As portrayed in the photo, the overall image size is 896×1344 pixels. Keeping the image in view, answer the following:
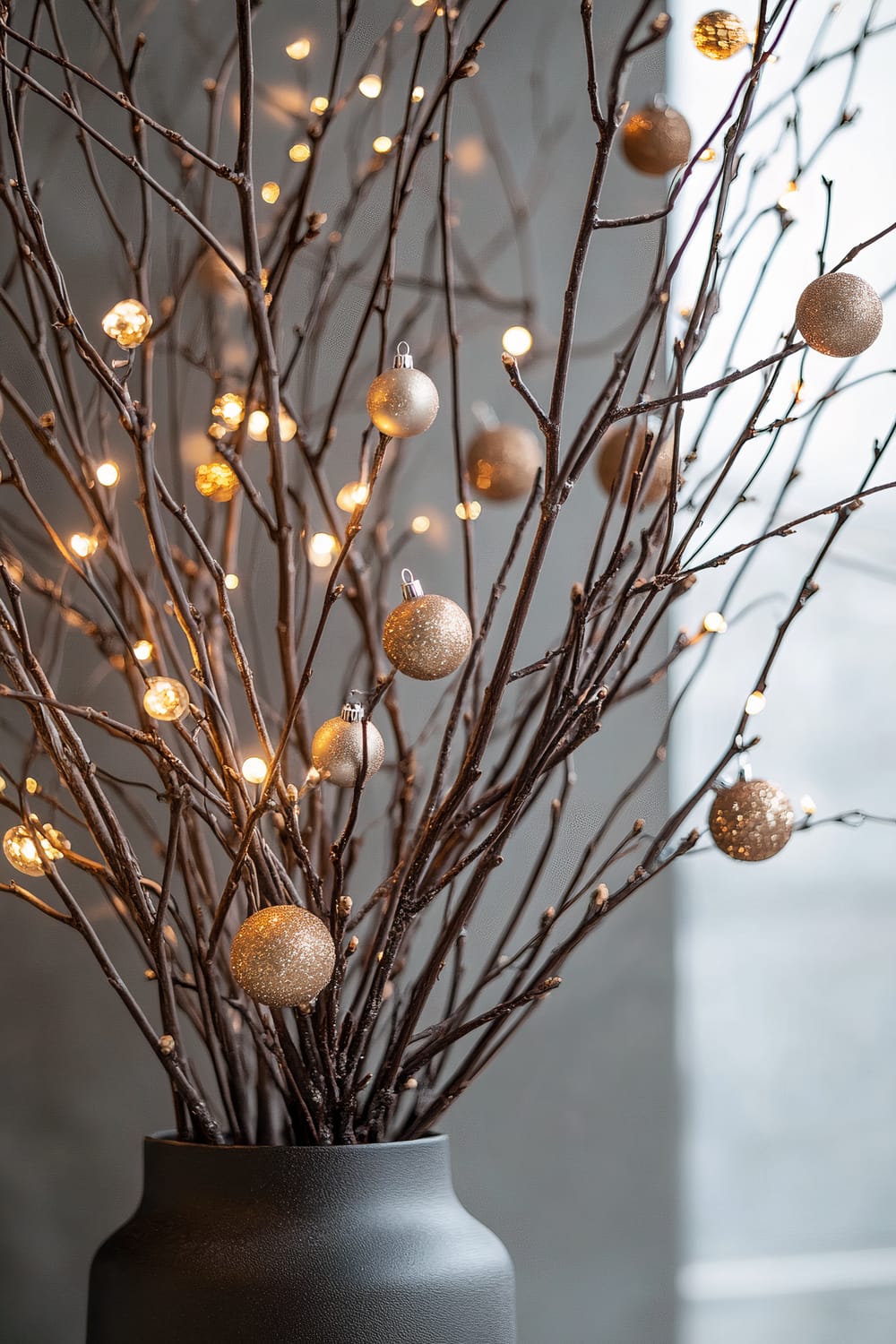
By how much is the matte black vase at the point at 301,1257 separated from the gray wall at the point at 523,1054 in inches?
14.8

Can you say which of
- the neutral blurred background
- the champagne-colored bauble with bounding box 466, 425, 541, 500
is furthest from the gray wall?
the champagne-colored bauble with bounding box 466, 425, 541, 500

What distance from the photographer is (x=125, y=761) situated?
1054mm

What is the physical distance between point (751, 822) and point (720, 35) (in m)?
0.45

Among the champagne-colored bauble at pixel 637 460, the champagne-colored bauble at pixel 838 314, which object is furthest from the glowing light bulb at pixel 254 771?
the champagne-colored bauble at pixel 838 314

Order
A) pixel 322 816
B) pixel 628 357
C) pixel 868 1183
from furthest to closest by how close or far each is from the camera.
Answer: pixel 868 1183 < pixel 322 816 < pixel 628 357

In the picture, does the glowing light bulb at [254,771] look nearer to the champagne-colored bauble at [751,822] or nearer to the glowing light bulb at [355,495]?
the glowing light bulb at [355,495]

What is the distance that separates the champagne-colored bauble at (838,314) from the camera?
0.61m

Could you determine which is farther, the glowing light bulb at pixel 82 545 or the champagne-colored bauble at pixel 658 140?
the champagne-colored bauble at pixel 658 140

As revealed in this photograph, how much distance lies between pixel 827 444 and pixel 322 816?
82 cm

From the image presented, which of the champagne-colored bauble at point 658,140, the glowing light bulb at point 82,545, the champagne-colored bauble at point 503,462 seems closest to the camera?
the glowing light bulb at point 82,545

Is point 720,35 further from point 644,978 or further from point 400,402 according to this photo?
point 644,978

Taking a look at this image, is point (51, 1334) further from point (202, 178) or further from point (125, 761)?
point (202, 178)

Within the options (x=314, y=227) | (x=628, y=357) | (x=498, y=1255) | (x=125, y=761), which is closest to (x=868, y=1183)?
(x=498, y=1255)

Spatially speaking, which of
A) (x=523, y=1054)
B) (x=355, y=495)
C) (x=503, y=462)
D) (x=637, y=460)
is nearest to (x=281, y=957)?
(x=355, y=495)
